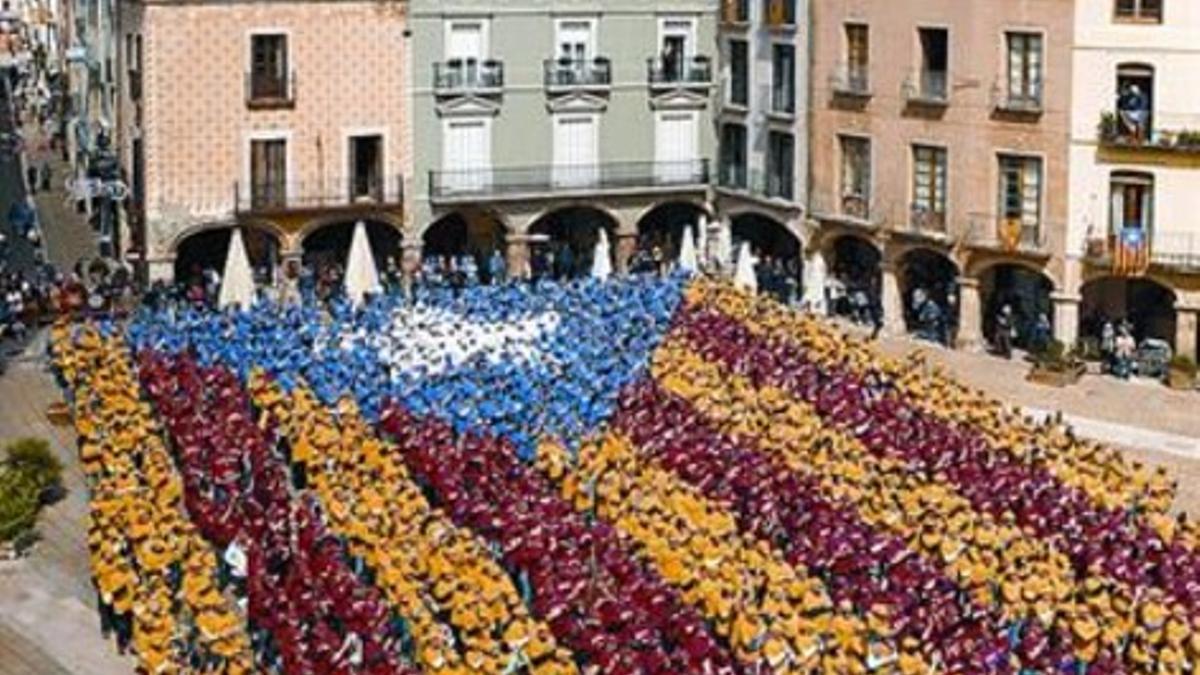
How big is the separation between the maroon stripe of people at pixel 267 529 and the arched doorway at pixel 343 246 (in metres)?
15.9

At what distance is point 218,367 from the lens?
132 feet

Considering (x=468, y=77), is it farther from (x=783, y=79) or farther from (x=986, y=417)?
(x=986, y=417)

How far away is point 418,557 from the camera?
2902 centimetres

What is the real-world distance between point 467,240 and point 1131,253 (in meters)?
19.0

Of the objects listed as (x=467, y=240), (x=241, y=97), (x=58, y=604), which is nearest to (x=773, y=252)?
(x=467, y=240)

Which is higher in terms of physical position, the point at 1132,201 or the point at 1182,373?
the point at 1132,201

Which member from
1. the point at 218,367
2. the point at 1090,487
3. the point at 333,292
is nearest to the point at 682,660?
the point at 1090,487

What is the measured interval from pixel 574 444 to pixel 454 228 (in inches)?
927

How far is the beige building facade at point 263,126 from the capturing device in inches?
2096

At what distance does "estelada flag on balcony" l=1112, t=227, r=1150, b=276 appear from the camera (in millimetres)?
47969

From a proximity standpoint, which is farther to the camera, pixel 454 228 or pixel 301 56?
pixel 454 228

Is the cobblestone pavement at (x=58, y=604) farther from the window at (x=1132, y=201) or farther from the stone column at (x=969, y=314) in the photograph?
the window at (x=1132, y=201)

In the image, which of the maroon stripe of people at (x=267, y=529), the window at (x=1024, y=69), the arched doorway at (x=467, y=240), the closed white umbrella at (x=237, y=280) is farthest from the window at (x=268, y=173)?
the window at (x=1024, y=69)

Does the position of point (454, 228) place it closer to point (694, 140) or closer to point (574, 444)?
point (694, 140)
